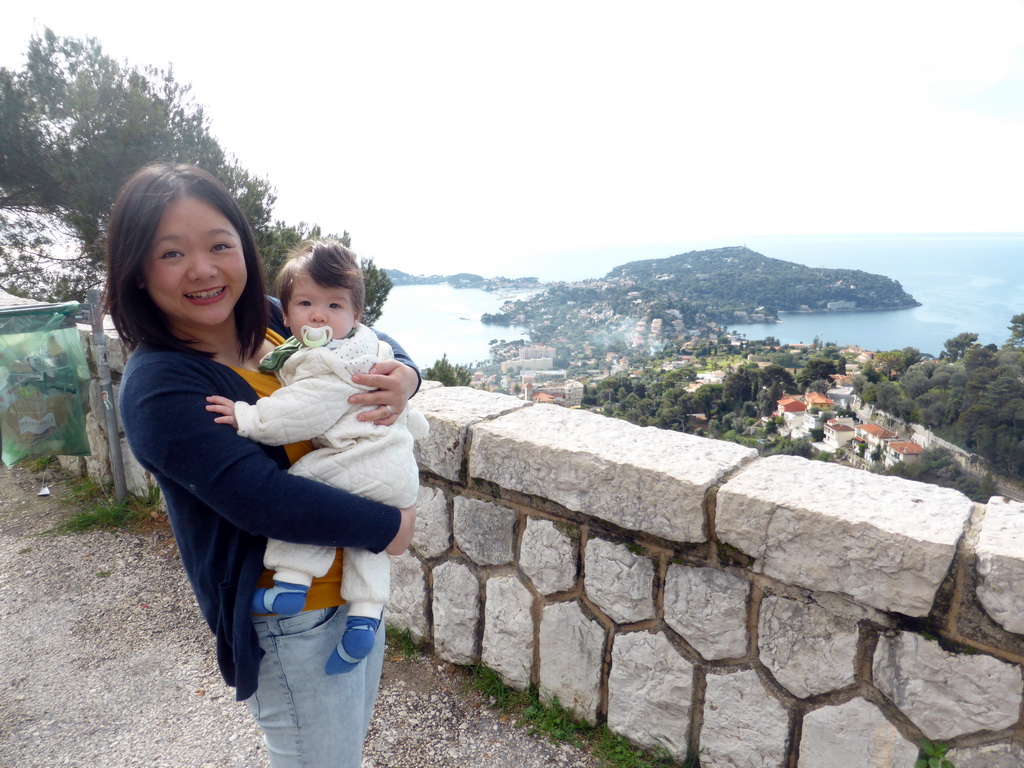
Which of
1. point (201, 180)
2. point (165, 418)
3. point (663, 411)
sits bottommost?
point (663, 411)

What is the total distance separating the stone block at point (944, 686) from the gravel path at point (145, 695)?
96 centimetres

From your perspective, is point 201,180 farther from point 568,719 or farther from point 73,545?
point 73,545

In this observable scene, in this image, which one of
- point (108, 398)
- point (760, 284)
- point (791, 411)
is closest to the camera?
point (108, 398)

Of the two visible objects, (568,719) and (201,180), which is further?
(568,719)

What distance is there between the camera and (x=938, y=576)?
135 centimetres

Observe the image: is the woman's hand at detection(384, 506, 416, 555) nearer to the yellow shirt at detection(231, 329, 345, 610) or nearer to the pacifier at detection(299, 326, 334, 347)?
the yellow shirt at detection(231, 329, 345, 610)

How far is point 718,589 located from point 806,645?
0.24 metres

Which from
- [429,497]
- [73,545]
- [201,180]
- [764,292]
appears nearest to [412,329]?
[764,292]

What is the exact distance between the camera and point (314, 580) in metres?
1.18

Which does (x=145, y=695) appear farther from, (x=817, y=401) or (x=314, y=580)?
(x=817, y=401)

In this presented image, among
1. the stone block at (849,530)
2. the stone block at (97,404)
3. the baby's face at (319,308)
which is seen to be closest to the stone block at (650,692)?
the stone block at (849,530)

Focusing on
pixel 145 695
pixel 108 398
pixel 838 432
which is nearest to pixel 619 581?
pixel 145 695

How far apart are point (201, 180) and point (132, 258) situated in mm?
203

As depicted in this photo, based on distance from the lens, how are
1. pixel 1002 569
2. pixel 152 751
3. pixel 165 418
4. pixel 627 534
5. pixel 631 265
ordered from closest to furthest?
pixel 165 418, pixel 1002 569, pixel 627 534, pixel 152 751, pixel 631 265
